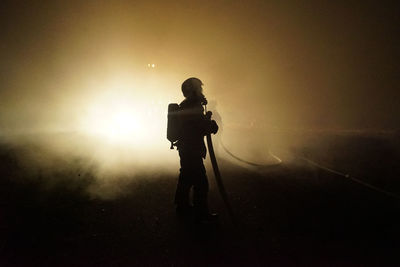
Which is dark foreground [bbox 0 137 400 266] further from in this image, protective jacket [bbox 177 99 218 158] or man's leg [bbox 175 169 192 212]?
protective jacket [bbox 177 99 218 158]

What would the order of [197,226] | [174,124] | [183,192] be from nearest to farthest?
1. [197,226]
2. [174,124]
3. [183,192]

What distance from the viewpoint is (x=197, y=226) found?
15.0ft

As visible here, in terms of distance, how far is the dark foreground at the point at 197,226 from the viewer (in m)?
3.61

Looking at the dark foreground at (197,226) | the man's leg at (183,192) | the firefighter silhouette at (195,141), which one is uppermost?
the firefighter silhouette at (195,141)

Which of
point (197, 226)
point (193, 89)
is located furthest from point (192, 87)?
point (197, 226)

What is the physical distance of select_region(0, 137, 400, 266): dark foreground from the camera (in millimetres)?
3613

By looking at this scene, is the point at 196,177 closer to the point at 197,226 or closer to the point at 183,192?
the point at 183,192

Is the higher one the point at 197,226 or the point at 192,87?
the point at 192,87

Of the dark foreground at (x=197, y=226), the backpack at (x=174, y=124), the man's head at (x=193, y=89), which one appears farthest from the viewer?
the man's head at (x=193, y=89)

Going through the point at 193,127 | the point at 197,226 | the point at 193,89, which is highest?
the point at 193,89

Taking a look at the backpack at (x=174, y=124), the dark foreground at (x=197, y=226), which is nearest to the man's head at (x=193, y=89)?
the backpack at (x=174, y=124)

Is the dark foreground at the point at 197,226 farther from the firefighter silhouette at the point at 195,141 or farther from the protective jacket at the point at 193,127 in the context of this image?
the protective jacket at the point at 193,127

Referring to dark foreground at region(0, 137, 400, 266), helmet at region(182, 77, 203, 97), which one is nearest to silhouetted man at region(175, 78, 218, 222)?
helmet at region(182, 77, 203, 97)

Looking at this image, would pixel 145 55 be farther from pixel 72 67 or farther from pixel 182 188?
pixel 182 188
